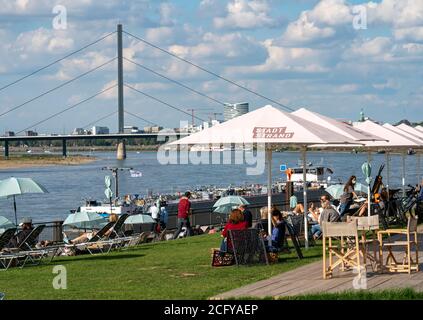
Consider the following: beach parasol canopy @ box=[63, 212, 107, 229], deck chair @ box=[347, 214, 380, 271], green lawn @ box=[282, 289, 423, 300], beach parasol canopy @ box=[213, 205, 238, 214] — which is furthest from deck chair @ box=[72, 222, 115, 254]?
beach parasol canopy @ box=[213, 205, 238, 214]

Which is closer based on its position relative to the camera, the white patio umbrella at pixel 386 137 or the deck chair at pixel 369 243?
the deck chair at pixel 369 243

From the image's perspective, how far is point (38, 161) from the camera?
13875 cm

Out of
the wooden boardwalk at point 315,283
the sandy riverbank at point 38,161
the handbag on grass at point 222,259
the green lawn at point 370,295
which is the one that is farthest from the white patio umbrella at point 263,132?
the sandy riverbank at point 38,161

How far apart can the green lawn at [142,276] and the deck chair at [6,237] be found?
0.80 meters

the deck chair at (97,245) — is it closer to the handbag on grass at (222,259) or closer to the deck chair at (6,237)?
the deck chair at (6,237)

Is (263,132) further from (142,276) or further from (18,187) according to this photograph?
(18,187)

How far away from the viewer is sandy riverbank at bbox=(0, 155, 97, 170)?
123 metres

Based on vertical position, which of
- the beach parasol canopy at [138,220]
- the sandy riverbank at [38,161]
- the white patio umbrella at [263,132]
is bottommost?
the beach parasol canopy at [138,220]

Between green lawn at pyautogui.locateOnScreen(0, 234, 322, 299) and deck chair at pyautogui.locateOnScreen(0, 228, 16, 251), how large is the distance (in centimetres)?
80

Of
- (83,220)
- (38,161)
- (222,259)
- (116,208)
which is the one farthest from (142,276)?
(38,161)

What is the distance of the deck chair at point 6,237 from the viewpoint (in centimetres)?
1475

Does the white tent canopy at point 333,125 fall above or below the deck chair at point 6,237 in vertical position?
above

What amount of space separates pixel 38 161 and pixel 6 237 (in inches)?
4953

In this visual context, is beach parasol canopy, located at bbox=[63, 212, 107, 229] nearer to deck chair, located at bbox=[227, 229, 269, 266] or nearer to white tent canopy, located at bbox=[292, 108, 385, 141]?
white tent canopy, located at bbox=[292, 108, 385, 141]
